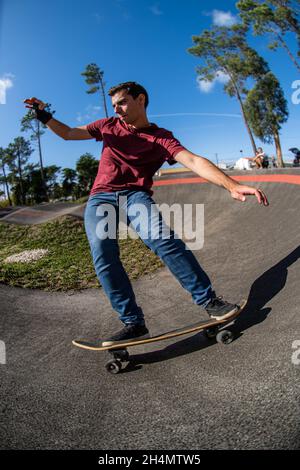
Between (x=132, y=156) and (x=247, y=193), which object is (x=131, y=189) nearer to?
(x=132, y=156)

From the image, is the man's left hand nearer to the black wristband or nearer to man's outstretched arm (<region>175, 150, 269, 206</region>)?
man's outstretched arm (<region>175, 150, 269, 206</region>)

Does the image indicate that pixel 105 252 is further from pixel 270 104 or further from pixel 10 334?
pixel 270 104

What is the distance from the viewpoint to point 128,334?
256cm

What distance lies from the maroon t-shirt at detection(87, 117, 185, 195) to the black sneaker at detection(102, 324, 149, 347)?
1.20 m

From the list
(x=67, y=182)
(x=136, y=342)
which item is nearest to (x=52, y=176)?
(x=67, y=182)

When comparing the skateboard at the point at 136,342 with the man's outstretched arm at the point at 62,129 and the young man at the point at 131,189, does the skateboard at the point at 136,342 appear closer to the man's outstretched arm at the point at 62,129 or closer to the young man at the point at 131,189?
the young man at the point at 131,189

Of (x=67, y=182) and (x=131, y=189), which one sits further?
(x=67, y=182)

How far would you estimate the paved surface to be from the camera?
1533 mm

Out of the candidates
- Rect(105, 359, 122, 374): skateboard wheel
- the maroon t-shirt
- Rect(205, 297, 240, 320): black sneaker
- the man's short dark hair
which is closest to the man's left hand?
the maroon t-shirt

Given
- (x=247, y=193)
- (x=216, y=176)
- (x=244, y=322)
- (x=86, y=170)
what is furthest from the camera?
(x=86, y=170)

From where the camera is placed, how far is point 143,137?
2.86m

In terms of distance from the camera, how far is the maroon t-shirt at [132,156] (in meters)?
2.83

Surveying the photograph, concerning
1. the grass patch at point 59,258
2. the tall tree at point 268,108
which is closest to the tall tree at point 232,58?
the tall tree at point 268,108

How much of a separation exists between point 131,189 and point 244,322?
1.53 meters
